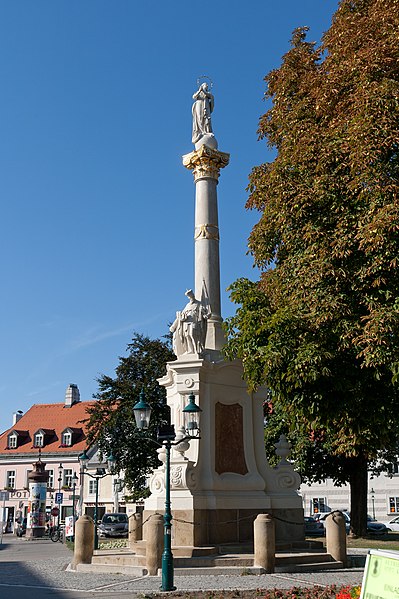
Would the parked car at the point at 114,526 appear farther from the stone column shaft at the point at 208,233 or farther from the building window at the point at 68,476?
the building window at the point at 68,476

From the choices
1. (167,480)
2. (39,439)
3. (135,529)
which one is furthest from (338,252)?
(39,439)

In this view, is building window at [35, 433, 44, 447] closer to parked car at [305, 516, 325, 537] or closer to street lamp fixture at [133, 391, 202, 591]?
parked car at [305, 516, 325, 537]

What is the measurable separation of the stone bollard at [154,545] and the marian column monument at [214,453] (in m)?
1.73

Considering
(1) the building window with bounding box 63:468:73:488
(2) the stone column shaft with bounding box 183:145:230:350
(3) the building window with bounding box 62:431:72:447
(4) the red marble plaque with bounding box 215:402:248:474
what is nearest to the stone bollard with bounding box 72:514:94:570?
(4) the red marble plaque with bounding box 215:402:248:474

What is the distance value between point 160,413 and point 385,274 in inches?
978

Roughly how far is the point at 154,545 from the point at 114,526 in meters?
27.7

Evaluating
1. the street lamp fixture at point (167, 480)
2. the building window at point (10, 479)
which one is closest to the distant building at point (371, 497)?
the building window at point (10, 479)

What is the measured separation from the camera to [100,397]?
129 feet

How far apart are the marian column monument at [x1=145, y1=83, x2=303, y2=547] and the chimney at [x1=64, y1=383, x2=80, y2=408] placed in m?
57.0

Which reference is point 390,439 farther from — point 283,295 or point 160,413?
point 160,413

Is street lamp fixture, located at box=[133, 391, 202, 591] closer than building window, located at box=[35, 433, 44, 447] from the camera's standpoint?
Yes

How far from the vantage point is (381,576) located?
15.3ft

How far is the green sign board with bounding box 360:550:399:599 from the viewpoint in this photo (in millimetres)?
4488

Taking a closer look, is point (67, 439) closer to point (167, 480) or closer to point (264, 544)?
point (264, 544)
